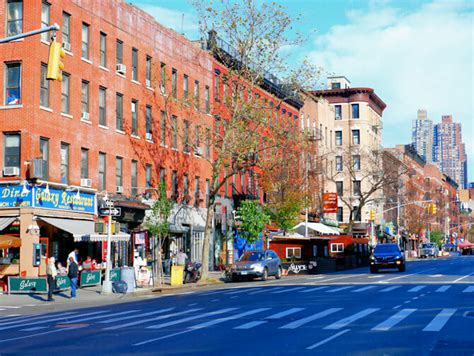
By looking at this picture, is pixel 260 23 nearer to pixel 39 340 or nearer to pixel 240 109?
pixel 240 109

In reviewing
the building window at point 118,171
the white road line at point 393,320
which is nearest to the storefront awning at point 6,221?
the building window at point 118,171

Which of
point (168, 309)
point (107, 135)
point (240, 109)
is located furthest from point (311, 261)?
point (168, 309)

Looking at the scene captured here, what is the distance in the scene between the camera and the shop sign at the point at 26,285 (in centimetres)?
3259

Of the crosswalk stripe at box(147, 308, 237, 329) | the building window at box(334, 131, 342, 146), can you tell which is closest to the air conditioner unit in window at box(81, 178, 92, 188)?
the crosswalk stripe at box(147, 308, 237, 329)

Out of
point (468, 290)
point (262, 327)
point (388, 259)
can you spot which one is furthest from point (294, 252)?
point (262, 327)

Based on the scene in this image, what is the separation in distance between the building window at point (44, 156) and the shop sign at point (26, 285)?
20.4 feet

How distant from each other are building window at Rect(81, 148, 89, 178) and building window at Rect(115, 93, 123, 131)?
3.71 meters

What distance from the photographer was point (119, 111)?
45.4 meters

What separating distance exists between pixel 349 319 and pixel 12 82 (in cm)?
2447

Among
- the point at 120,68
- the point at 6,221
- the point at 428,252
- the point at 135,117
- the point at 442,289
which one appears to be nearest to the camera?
the point at 442,289

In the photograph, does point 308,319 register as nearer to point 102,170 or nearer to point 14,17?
point 14,17

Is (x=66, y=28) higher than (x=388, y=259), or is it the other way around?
(x=66, y=28)

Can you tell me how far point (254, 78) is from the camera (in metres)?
44.5

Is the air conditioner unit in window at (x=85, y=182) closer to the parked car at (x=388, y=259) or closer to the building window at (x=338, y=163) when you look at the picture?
the parked car at (x=388, y=259)
